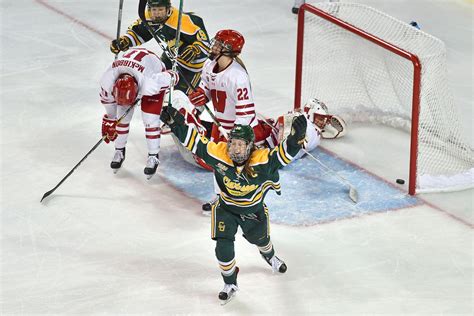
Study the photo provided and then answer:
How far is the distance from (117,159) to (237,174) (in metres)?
1.67

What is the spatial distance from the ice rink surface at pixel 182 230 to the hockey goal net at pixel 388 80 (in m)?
0.15

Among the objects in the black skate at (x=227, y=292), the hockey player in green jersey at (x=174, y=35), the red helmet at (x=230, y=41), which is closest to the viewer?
the black skate at (x=227, y=292)

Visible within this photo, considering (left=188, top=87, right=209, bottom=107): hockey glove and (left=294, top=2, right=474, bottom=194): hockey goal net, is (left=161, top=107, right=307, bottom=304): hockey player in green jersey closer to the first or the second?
(left=188, top=87, right=209, bottom=107): hockey glove

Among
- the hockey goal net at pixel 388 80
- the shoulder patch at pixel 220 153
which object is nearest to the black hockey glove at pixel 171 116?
the shoulder patch at pixel 220 153

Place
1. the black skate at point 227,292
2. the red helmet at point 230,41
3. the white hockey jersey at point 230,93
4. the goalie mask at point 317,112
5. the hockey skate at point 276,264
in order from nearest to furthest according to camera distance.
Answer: the black skate at point 227,292, the hockey skate at point 276,264, the red helmet at point 230,41, the white hockey jersey at point 230,93, the goalie mask at point 317,112

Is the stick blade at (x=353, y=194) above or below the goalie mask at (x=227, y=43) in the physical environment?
below

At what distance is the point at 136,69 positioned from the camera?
5418mm

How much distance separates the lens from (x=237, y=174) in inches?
171

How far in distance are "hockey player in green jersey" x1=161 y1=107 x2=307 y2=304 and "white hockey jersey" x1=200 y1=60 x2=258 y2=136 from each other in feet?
2.24

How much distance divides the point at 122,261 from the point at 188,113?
114 centimetres

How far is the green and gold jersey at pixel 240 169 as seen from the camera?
431 cm

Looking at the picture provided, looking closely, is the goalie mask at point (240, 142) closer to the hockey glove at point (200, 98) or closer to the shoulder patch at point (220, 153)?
the shoulder patch at point (220, 153)

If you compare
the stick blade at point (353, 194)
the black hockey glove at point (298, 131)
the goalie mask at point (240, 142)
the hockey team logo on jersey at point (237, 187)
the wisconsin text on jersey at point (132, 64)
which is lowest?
the stick blade at point (353, 194)

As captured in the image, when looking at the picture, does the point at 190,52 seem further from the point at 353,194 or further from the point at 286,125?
the point at 353,194
